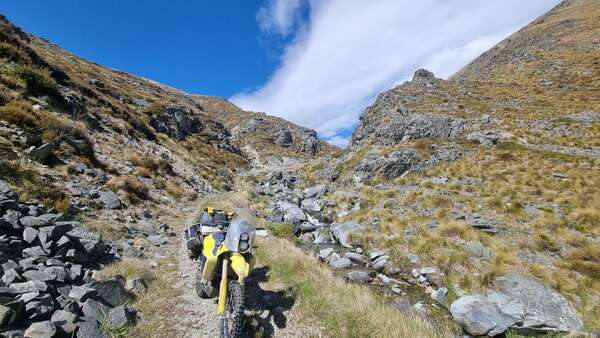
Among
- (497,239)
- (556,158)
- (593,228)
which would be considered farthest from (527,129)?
(497,239)

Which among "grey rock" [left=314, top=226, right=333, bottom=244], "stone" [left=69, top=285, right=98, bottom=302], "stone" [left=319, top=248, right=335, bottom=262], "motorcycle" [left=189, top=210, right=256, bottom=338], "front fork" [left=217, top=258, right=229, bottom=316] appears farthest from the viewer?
"grey rock" [left=314, top=226, right=333, bottom=244]

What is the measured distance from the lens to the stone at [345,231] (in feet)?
43.2

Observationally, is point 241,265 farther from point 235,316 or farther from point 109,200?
point 109,200

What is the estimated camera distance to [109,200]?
1087 cm

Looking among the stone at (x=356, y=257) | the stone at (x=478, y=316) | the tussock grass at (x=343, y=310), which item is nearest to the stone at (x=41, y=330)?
the tussock grass at (x=343, y=310)

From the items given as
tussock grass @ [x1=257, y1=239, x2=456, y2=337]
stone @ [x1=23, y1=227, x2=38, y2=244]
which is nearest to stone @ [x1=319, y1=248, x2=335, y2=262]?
tussock grass @ [x1=257, y1=239, x2=456, y2=337]

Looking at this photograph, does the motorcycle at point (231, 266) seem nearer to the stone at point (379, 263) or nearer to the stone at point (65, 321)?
Answer: the stone at point (65, 321)

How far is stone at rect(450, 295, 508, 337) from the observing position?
22.1 feet

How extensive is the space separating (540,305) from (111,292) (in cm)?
1045

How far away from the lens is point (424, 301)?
27.9 feet

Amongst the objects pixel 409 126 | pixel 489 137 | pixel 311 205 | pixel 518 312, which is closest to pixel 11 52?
pixel 311 205

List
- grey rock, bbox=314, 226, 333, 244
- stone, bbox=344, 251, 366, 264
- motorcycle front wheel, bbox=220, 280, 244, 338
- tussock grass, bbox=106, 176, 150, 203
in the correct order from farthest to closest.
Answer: grey rock, bbox=314, 226, 333, 244 < tussock grass, bbox=106, 176, 150, 203 < stone, bbox=344, 251, 366, 264 < motorcycle front wheel, bbox=220, 280, 244, 338

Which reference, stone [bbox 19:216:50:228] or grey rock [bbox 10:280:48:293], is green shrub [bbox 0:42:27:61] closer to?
stone [bbox 19:216:50:228]

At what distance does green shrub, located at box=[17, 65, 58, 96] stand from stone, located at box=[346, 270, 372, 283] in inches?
805
